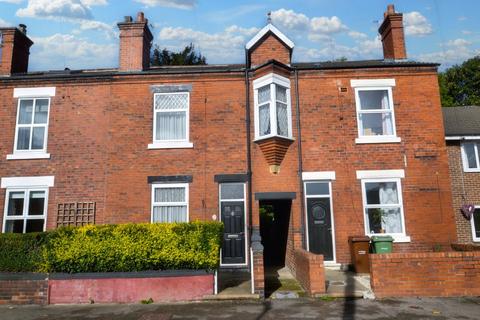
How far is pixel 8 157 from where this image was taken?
41.6 ft

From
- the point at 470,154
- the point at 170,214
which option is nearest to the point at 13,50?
the point at 170,214

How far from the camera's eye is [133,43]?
13.9m

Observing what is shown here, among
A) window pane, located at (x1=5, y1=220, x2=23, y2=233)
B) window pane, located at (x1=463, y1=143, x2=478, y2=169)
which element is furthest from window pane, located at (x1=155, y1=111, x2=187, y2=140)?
window pane, located at (x1=463, y1=143, x2=478, y2=169)

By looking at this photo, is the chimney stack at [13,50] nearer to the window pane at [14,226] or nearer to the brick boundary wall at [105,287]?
the window pane at [14,226]

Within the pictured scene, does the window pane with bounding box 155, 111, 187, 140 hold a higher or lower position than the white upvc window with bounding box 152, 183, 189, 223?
higher

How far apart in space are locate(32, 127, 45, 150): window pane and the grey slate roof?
15.1 metres

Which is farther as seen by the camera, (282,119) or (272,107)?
(282,119)

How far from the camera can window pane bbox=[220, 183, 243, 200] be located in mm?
12375

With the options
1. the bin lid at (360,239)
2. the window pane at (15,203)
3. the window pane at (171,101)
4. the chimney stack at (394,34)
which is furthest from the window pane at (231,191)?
the chimney stack at (394,34)

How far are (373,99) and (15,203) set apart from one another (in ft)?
42.5

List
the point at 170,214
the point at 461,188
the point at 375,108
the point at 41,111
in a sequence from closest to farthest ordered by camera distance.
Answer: the point at 170,214 → the point at 375,108 → the point at 41,111 → the point at 461,188

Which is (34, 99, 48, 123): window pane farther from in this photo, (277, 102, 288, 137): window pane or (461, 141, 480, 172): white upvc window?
(461, 141, 480, 172): white upvc window

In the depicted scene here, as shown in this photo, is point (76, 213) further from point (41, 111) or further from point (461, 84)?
point (461, 84)

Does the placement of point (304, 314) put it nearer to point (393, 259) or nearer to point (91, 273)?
point (393, 259)
